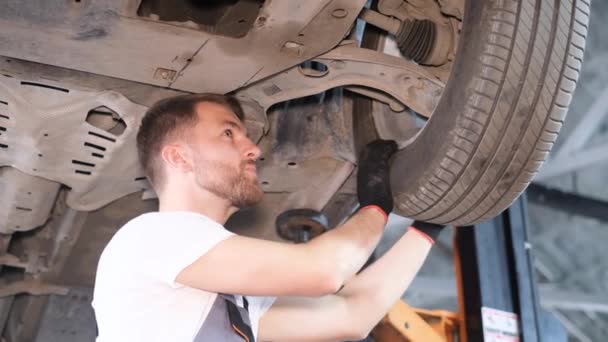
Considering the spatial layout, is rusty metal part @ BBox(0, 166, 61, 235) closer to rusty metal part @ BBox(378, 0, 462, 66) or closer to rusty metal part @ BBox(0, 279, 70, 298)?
rusty metal part @ BBox(0, 279, 70, 298)

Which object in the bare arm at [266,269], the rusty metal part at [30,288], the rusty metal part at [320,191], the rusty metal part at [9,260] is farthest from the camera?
the rusty metal part at [30,288]

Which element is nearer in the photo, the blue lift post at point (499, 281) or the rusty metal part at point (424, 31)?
the rusty metal part at point (424, 31)

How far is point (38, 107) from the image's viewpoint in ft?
5.24

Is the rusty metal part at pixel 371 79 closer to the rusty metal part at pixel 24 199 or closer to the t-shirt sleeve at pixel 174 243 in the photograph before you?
the t-shirt sleeve at pixel 174 243

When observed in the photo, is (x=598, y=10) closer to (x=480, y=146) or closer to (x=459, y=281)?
(x=459, y=281)

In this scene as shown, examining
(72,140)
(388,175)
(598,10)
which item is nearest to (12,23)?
(72,140)

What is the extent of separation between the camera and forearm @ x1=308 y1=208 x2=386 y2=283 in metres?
1.28

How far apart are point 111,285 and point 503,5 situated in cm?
92

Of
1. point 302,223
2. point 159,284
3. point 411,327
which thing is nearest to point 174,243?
point 159,284

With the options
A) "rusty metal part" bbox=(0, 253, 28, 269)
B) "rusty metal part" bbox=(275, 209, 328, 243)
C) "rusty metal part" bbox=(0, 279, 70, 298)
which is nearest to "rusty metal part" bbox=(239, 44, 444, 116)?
"rusty metal part" bbox=(275, 209, 328, 243)

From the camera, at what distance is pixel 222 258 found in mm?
1201

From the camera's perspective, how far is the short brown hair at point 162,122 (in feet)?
5.14

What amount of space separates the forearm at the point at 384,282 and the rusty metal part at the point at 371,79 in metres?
0.36

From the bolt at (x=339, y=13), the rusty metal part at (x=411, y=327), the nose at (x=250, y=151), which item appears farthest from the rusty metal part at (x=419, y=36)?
the rusty metal part at (x=411, y=327)
